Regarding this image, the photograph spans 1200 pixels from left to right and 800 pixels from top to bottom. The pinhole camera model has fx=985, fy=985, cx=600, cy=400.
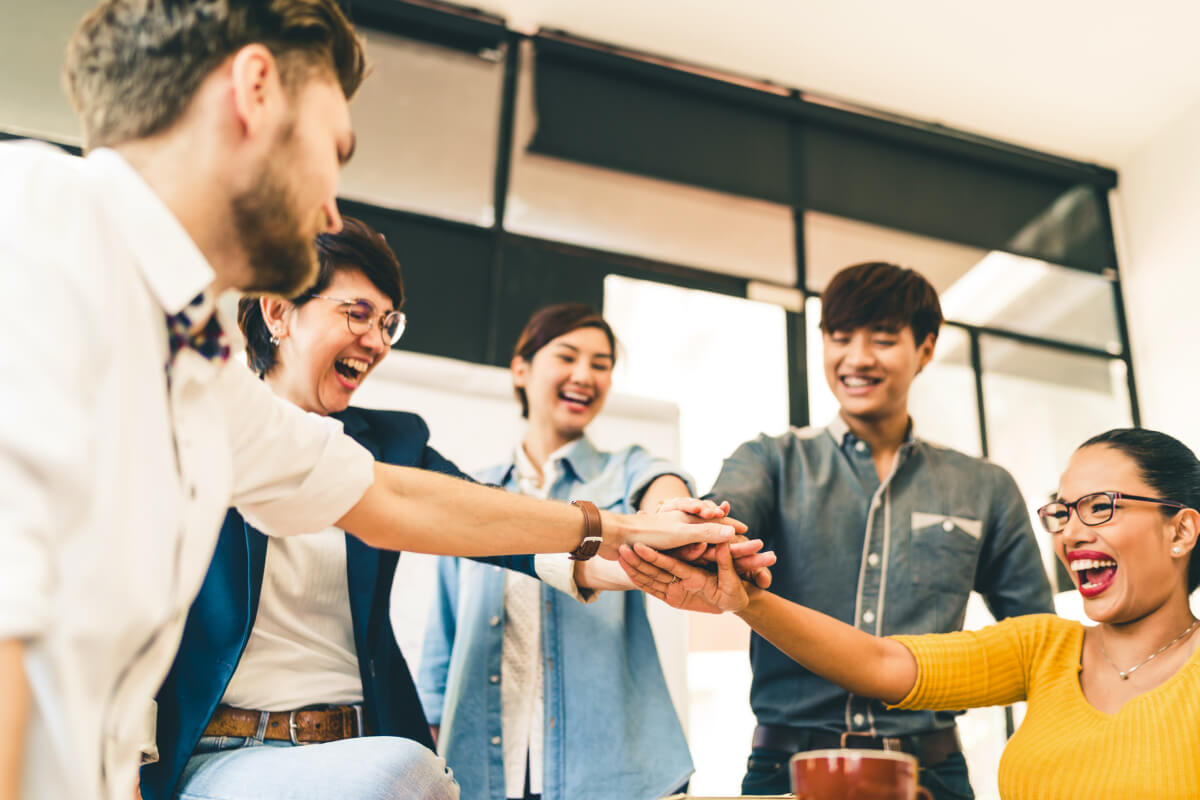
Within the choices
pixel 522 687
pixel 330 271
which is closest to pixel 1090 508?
pixel 522 687

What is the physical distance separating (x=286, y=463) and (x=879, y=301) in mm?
1476

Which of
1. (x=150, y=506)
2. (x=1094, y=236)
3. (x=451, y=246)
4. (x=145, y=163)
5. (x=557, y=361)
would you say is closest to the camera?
(x=150, y=506)

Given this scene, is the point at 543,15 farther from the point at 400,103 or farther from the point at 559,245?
the point at 559,245

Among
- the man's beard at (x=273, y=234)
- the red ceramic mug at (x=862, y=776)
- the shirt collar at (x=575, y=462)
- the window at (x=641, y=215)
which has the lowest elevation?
the red ceramic mug at (x=862, y=776)

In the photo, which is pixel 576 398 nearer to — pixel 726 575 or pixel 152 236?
pixel 726 575

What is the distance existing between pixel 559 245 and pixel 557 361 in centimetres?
191

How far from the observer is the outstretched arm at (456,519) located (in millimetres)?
1248

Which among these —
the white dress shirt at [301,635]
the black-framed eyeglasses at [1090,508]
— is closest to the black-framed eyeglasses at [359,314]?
the white dress shirt at [301,635]

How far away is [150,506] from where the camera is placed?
2.60 ft

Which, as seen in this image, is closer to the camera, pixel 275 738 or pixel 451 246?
pixel 275 738

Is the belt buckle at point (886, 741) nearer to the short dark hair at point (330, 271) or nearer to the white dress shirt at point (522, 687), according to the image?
the white dress shirt at point (522, 687)

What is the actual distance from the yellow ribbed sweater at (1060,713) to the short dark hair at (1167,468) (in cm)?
25

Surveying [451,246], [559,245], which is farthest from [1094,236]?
[451,246]

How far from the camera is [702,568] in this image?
163 cm
